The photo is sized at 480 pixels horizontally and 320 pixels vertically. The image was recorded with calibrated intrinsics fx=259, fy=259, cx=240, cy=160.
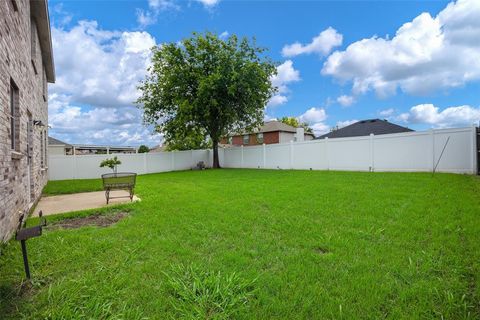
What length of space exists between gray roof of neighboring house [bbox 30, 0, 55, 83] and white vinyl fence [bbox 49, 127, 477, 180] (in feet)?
22.1

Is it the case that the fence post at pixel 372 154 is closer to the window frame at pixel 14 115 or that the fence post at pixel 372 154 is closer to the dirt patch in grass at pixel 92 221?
the dirt patch in grass at pixel 92 221

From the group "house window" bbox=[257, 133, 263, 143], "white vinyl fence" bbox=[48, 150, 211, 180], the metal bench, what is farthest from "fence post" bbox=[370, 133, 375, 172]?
"house window" bbox=[257, 133, 263, 143]

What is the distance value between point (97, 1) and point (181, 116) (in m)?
10.4

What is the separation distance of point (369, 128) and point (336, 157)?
1050cm

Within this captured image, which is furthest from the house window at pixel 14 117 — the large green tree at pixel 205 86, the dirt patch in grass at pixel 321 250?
the large green tree at pixel 205 86

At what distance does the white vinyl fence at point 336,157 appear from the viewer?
9969mm

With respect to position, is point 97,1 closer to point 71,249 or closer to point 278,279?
point 71,249

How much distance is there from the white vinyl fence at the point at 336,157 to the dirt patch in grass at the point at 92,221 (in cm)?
1139

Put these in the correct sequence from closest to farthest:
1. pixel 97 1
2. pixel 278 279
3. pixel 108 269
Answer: pixel 278 279 → pixel 108 269 → pixel 97 1

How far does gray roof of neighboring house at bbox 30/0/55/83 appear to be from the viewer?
7598 mm

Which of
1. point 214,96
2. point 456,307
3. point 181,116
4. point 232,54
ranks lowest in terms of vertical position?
point 456,307

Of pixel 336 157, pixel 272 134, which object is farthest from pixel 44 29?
pixel 272 134

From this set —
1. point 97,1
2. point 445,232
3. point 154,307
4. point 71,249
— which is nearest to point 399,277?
point 445,232

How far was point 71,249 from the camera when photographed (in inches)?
140
